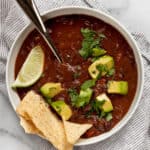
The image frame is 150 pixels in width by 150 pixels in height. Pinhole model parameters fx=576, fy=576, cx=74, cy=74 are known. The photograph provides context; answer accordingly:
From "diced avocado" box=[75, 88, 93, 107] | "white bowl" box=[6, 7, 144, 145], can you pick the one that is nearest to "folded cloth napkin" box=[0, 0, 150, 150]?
"white bowl" box=[6, 7, 144, 145]

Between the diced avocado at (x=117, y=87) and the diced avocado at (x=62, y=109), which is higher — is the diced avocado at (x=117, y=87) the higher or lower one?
the lower one

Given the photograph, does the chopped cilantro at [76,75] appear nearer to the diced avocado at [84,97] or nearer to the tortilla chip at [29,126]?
the diced avocado at [84,97]

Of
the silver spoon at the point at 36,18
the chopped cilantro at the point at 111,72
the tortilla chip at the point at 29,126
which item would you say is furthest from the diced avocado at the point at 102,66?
the tortilla chip at the point at 29,126

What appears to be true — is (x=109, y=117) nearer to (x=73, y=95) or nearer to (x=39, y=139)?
(x=73, y=95)

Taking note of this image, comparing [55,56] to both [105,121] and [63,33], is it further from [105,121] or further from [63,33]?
[105,121]

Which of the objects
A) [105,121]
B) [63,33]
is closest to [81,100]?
[105,121]

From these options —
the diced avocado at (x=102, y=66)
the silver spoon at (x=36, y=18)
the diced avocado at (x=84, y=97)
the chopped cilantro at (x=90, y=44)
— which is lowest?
the diced avocado at (x=84, y=97)

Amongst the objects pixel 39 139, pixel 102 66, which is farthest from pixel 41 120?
pixel 102 66
